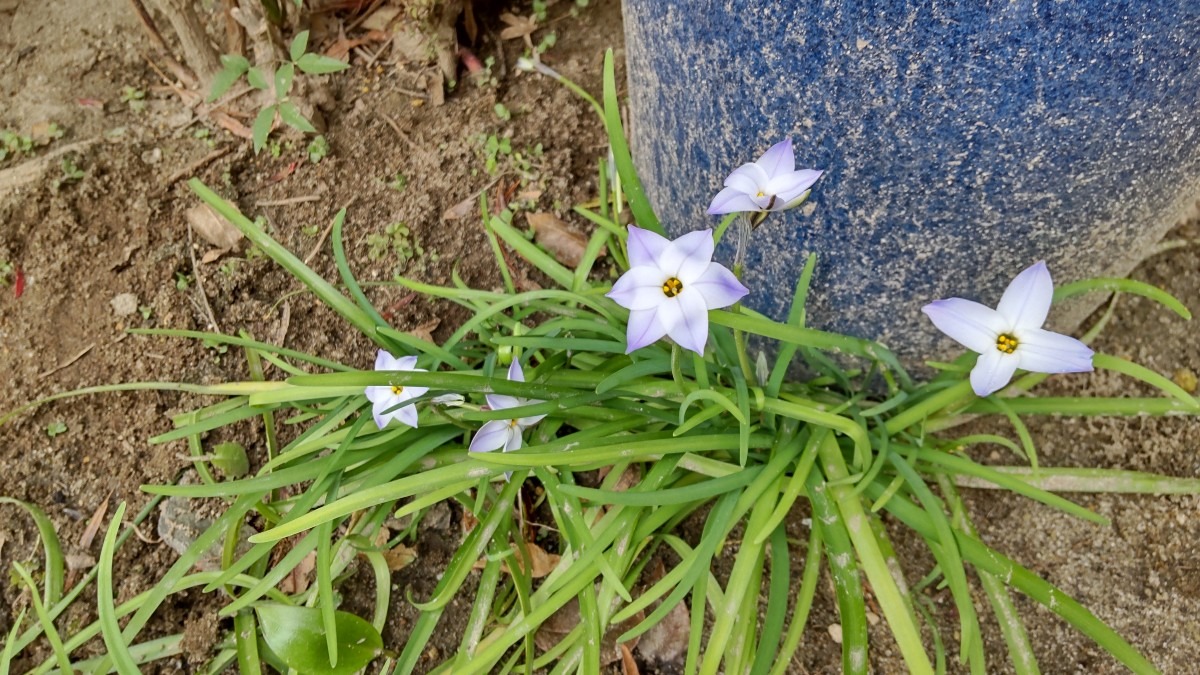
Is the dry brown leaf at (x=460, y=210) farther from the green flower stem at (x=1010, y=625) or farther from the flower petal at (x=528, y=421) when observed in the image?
the green flower stem at (x=1010, y=625)

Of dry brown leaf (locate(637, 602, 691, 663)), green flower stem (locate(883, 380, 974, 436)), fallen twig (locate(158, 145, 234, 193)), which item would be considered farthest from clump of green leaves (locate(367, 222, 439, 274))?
green flower stem (locate(883, 380, 974, 436))

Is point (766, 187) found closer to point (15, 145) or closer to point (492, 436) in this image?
point (492, 436)

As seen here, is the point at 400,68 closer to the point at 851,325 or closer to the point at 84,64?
the point at 84,64

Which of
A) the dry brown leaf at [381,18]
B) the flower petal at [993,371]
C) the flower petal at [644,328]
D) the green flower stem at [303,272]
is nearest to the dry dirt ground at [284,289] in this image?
the dry brown leaf at [381,18]

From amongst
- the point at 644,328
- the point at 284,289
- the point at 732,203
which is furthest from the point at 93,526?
the point at 732,203

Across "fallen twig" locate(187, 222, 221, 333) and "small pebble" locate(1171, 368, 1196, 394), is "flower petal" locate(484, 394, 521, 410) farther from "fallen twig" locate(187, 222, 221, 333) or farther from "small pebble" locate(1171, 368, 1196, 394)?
"small pebble" locate(1171, 368, 1196, 394)

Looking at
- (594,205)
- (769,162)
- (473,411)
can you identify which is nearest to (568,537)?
(473,411)
